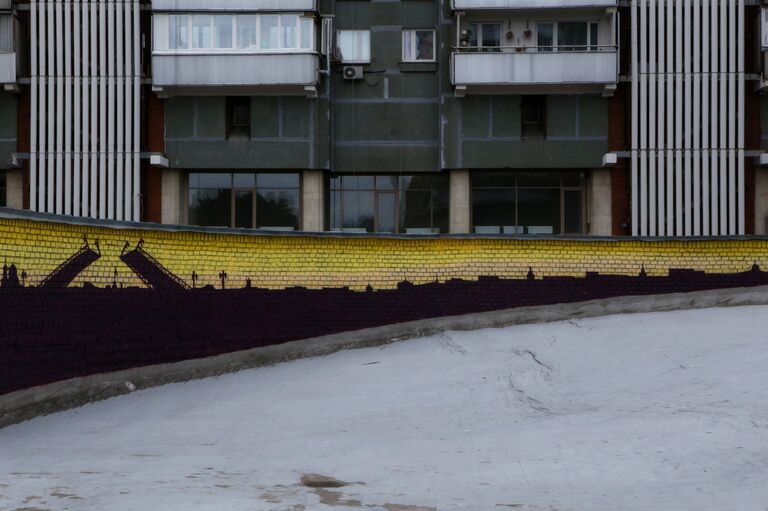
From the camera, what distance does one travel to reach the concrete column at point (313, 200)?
1161 inches

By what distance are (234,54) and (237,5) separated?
1588 mm

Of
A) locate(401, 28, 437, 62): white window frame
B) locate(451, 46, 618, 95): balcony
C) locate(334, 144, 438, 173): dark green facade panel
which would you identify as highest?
locate(401, 28, 437, 62): white window frame

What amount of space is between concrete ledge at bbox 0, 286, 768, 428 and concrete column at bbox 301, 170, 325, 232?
13.2 m

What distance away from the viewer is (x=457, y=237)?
17.1 metres

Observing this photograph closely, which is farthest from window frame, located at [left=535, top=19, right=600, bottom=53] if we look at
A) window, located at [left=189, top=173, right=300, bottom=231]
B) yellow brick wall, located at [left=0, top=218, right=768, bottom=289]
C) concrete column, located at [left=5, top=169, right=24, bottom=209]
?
concrete column, located at [left=5, top=169, right=24, bottom=209]

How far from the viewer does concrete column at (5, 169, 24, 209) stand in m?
29.4

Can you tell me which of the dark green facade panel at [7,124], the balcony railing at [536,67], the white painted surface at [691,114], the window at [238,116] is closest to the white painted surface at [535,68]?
the balcony railing at [536,67]

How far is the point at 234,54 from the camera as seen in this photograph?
1123 inches

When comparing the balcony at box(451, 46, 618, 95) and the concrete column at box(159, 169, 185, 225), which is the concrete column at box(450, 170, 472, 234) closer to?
the balcony at box(451, 46, 618, 95)

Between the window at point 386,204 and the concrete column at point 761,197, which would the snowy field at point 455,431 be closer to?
the concrete column at point 761,197

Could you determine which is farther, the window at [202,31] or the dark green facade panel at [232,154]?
the dark green facade panel at [232,154]

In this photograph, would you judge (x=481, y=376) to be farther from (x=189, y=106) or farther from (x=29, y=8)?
(x=29, y=8)

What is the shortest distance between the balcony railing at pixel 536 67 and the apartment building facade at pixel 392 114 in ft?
0.20

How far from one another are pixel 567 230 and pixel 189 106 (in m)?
12.9
